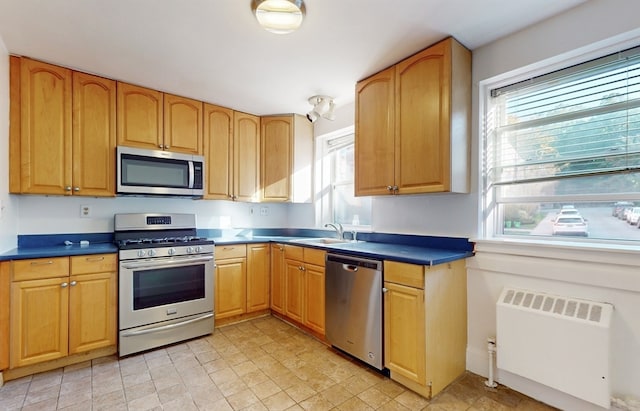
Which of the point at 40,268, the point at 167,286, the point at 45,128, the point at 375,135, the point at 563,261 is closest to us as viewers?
the point at 563,261

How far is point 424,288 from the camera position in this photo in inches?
74.3

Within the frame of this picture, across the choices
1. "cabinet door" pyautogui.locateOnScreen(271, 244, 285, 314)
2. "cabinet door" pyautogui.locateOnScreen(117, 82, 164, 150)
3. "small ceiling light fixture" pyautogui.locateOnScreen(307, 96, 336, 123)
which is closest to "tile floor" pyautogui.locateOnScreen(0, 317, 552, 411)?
"cabinet door" pyautogui.locateOnScreen(271, 244, 285, 314)

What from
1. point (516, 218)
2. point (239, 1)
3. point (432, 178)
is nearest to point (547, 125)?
point (516, 218)

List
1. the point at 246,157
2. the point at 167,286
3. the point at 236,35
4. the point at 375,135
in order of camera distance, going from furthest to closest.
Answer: the point at 246,157 → the point at 167,286 → the point at 375,135 → the point at 236,35

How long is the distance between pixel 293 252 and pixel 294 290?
1.23 ft

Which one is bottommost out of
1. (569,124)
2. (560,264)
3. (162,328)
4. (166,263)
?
(162,328)

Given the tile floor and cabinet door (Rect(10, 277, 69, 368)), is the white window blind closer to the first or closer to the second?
the tile floor

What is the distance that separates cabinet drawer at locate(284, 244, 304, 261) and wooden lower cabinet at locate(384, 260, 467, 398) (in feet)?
3.38

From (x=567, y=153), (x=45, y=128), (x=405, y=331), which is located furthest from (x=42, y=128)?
(x=567, y=153)

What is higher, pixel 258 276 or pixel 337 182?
pixel 337 182

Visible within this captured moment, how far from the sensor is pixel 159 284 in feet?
8.58

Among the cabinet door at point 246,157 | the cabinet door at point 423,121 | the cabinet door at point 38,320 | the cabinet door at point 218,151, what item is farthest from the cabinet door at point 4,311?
the cabinet door at point 423,121

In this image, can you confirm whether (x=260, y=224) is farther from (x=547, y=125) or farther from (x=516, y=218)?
(x=547, y=125)

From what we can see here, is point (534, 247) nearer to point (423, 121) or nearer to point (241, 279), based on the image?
point (423, 121)
